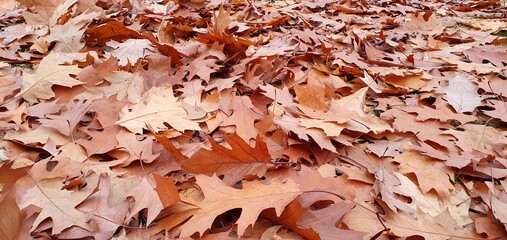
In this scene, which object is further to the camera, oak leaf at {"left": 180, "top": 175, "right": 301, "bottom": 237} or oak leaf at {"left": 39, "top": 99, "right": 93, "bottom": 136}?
oak leaf at {"left": 39, "top": 99, "right": 93, "bottom": 136}

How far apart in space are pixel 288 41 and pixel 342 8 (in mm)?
1218

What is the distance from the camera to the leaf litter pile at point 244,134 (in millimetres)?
1004

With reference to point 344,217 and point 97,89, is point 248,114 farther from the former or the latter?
point 97,89

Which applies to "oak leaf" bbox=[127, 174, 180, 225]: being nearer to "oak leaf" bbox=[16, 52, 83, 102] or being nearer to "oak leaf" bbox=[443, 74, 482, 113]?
"oak leaf" bbox=[16, 52, 83, 102]

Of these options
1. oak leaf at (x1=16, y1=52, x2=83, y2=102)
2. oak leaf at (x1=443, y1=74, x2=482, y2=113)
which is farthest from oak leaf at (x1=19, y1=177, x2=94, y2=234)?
oak leaf at (x1=443, y1=74, x2=482, y2=113)

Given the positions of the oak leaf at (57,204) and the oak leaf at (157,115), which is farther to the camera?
the oak leaf at (157,115)

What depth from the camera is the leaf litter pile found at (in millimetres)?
1004

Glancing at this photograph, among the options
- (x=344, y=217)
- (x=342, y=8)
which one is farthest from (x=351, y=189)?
(x=342, y=8)

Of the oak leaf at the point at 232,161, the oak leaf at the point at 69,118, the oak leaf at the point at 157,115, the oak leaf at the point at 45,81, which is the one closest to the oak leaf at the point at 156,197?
the oak leaf at the point at 232,161

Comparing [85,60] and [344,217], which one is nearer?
[344,217]

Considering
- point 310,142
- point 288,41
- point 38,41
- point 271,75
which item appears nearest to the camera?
point 310,142

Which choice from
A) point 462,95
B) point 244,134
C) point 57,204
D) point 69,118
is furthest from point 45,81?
point 462,95

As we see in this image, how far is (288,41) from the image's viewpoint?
87.6 inches

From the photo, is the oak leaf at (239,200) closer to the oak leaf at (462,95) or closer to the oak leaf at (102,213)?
the oak leaf at (102,213)
